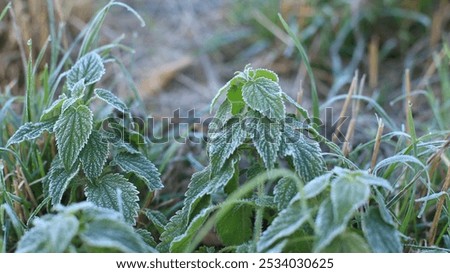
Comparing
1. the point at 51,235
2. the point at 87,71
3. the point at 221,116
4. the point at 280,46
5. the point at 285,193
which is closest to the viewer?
the point at 51,235

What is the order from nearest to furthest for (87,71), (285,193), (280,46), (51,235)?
(51,235) → (285,193) → (87,71) → (280,46)

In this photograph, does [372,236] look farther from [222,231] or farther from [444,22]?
[444,22]

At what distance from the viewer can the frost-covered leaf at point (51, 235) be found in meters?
0.95

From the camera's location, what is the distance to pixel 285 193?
1.13m

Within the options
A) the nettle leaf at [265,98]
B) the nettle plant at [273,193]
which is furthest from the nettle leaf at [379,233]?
the nettle leaf at [265,98]

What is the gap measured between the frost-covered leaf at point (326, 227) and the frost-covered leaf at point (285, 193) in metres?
0.12

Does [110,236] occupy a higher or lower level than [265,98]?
lower

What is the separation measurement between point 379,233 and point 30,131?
0.72 meters

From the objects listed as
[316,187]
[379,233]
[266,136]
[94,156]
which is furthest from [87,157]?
[379,233]

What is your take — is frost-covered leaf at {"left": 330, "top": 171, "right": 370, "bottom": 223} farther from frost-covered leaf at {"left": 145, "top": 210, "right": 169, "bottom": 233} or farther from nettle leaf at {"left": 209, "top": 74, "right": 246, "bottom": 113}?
frost-covered leaf at {"left": 145, "top": 210, "right": 169, "bottom": 233}

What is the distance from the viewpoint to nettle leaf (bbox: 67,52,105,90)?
1319 millimetres

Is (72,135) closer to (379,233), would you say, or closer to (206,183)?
(206,183)

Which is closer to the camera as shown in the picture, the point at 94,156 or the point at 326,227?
the point at 326,227

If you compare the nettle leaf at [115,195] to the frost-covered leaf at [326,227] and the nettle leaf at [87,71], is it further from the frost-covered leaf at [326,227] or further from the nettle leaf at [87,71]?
the frost-covered leaf at [326,227]
